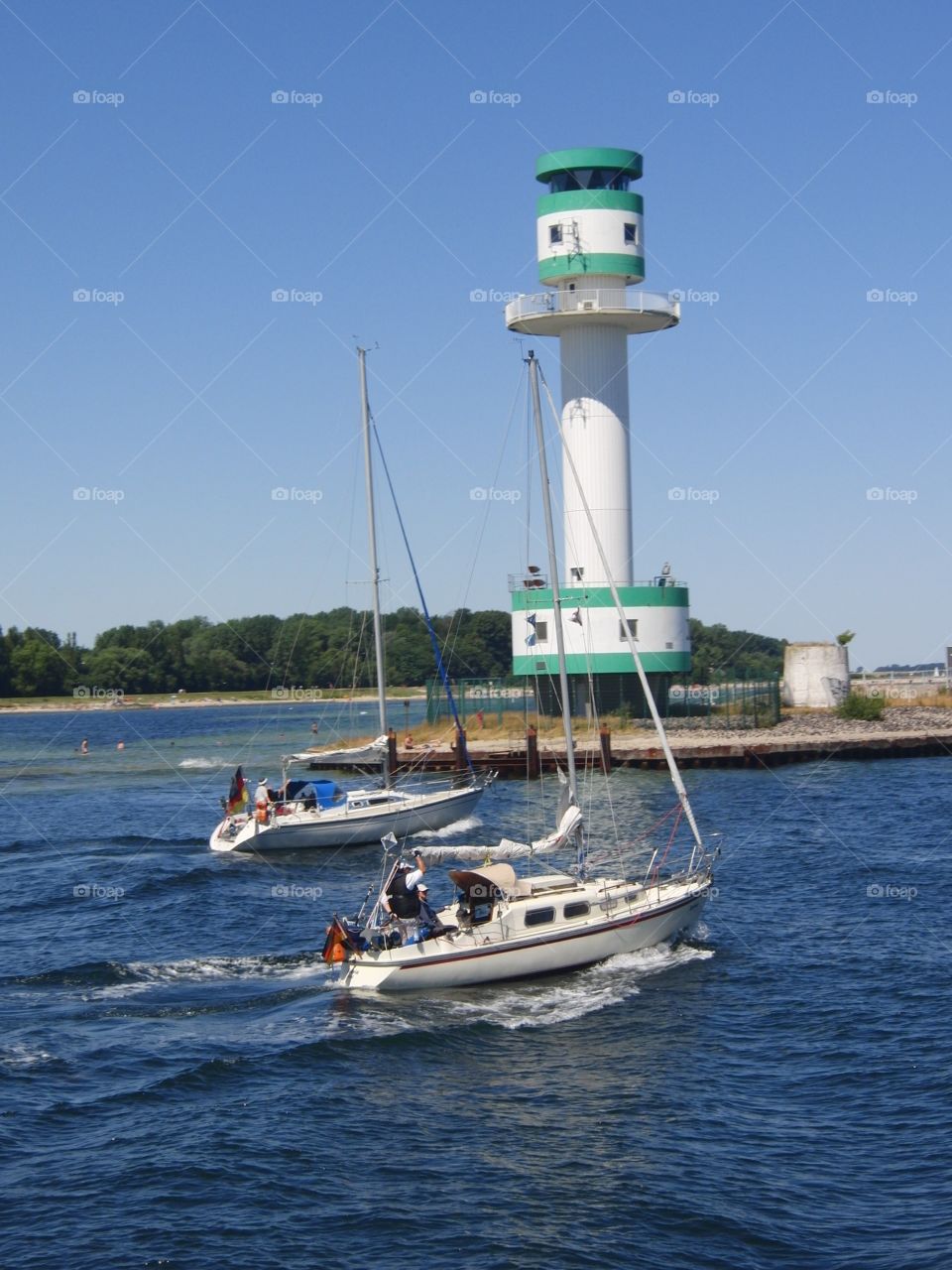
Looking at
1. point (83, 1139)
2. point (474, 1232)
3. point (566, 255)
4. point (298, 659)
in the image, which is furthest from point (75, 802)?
point (298, 659)

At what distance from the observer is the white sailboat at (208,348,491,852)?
52.7m

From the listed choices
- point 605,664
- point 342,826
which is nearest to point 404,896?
point 342,826

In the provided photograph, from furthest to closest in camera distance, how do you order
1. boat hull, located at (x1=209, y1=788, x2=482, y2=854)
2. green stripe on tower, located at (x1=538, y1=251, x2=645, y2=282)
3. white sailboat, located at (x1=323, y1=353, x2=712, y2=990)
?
1. green stripe on tower, located at (x1=538, y1=251, x2=645, y2=282)
2. boat hull, located at (x1=209, y1=788, x2=482, y2=854)
3. white sailboat, located at (x1=323, y1=353, x2=712, y2=990)

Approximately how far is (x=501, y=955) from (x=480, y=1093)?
6240 millimetres

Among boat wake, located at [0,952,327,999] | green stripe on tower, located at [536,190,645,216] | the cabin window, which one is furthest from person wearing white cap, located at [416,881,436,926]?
green stripe on tower, located at [536,190,645,216]

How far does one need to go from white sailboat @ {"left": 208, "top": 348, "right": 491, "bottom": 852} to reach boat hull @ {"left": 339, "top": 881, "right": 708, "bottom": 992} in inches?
764

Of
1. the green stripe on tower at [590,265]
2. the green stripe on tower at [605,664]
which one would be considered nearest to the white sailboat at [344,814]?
the green stripe on tower at [605,664]

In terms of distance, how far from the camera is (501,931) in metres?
32.4

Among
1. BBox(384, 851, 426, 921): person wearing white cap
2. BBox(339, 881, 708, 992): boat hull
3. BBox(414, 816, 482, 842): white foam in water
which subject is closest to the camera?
BBox(339, 881, 708, 992): boat hull

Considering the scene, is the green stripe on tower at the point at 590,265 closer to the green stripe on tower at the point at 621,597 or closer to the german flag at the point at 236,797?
the green stripe on tower at the point at 621,597

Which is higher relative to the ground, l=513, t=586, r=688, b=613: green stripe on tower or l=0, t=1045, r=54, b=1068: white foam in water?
l=513, t=586, r=688, b=613: green stripe on tower

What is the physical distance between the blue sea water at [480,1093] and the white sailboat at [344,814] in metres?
7.21

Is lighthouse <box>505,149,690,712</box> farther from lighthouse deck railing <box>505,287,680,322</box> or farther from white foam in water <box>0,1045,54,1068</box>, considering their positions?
white foam in water <box>0,1045,54,1068</box>

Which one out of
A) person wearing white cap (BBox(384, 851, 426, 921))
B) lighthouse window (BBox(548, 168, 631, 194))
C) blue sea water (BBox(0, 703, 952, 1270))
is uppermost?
lighthouse window (BBox(548, 168, 631, 194))
